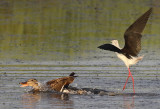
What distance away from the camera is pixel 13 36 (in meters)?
23.3

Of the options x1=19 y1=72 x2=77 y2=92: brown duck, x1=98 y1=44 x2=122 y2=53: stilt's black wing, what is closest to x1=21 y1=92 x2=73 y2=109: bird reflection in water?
x1=19 y1=72 x2=77 y2=92: brown duck

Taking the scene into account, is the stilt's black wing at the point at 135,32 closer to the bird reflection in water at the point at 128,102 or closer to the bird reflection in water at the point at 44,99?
the bird reflection in water at the point at 128,102

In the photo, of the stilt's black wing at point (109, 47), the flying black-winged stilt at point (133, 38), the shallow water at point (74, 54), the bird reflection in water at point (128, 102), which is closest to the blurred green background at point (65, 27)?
the shallow water at point (74, 54)

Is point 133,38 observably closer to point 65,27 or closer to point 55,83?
point 55,83

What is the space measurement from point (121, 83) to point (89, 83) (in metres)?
0.90

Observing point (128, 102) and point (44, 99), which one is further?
point (44, 99)

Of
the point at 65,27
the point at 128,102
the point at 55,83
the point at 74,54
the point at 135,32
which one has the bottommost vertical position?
the point at 128,102

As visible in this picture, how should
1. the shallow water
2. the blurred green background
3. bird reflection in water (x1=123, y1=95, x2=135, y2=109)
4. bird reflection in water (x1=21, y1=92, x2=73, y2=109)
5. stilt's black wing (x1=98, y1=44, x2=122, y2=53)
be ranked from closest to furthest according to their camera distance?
bird reflection in water (x1=123, y1=95, x2=135, y2=109), bird reflection in water (x1=21, y1=92, x2=73, y2=109), the shallow water, stilt's black wing (x1=98, y1=44, x2=122, y2=53), the blurred green background

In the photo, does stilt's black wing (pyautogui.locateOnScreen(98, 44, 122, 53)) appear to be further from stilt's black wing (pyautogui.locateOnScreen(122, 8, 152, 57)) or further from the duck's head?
the duck's head

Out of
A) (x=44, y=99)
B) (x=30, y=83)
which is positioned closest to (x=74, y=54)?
(x=30, y=83)

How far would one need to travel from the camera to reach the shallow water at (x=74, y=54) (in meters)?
13.6

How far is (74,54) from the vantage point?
1939 centimetres

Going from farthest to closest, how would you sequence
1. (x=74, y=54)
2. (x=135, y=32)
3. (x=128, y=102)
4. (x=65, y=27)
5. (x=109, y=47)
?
(x=65, y=27)
(x=74, y=54)
(x=135, y=32)
(x=109, y=47)
(x=128, y=102)

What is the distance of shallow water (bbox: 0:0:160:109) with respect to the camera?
13570 mm
